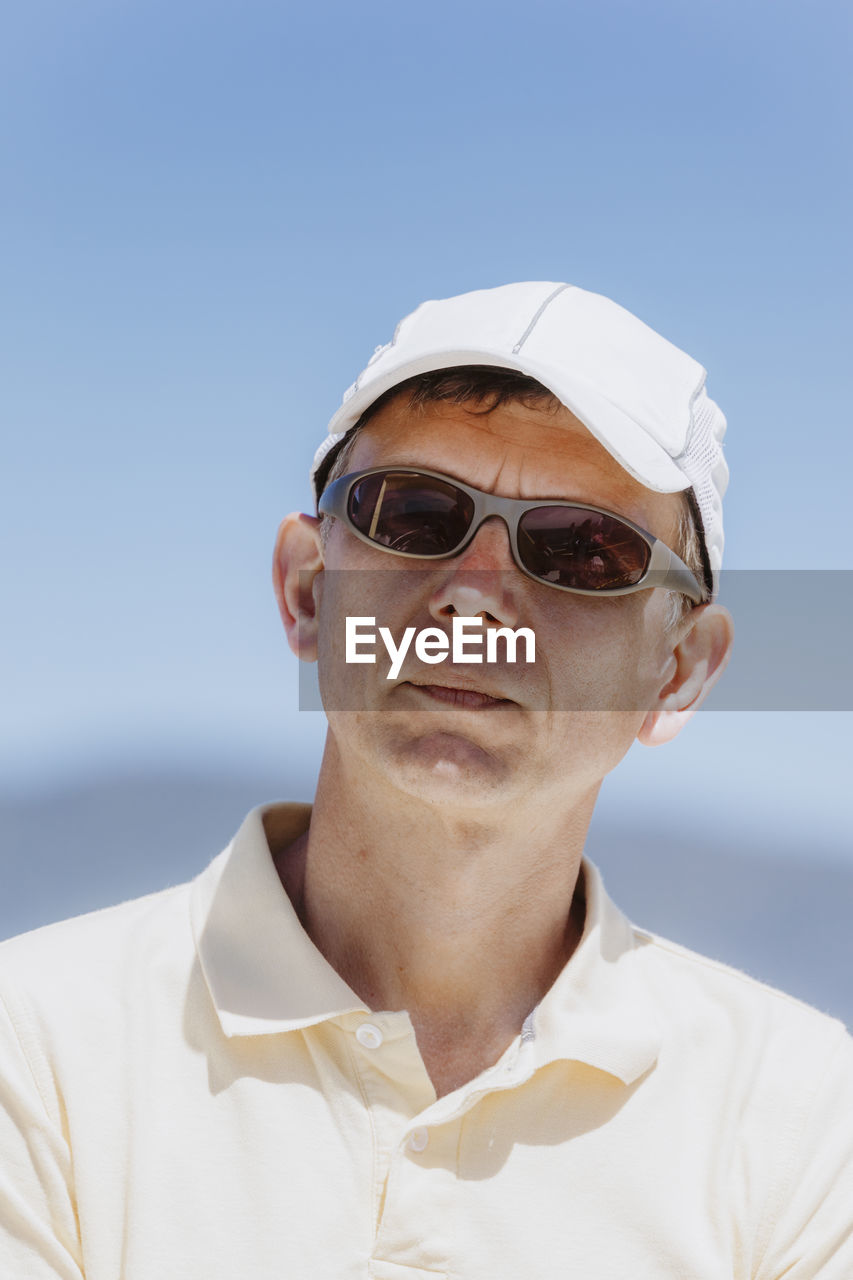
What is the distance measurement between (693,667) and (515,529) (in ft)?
1.97

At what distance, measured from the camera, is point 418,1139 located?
1840 millimetres

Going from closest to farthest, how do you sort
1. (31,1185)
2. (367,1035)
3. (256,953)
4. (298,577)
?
(31,1185) < (367,1035) < (256,953) < (298,577)

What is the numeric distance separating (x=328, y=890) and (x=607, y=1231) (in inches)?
27.0

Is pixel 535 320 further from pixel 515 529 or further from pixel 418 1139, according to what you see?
pixel 418 1139

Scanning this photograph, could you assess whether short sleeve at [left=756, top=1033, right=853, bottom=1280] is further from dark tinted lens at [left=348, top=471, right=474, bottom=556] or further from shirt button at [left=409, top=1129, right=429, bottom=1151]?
dark tinted lens at [left=348, top=471, right=474, bottom=556]

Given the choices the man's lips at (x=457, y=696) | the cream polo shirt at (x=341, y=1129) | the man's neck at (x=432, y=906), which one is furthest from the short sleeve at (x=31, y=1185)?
the man's lips at (x=457, y=696)

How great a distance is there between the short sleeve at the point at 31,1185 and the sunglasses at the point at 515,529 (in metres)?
0.97

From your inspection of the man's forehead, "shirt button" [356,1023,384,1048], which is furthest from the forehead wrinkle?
"shirt button" [356,1023,384,1048]

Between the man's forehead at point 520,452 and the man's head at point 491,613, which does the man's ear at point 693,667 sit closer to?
the man's head at point 491,613

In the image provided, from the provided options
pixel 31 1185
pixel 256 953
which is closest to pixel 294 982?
pixel 256 953

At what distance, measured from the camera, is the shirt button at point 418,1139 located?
1836mm

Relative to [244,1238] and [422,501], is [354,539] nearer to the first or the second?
[422,501]

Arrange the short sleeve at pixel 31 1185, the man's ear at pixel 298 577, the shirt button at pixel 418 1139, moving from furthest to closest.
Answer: the man's ear at pixel 298 577, the shirt button at pixel 418 1139, the short sleeve at pixel 31 1185
